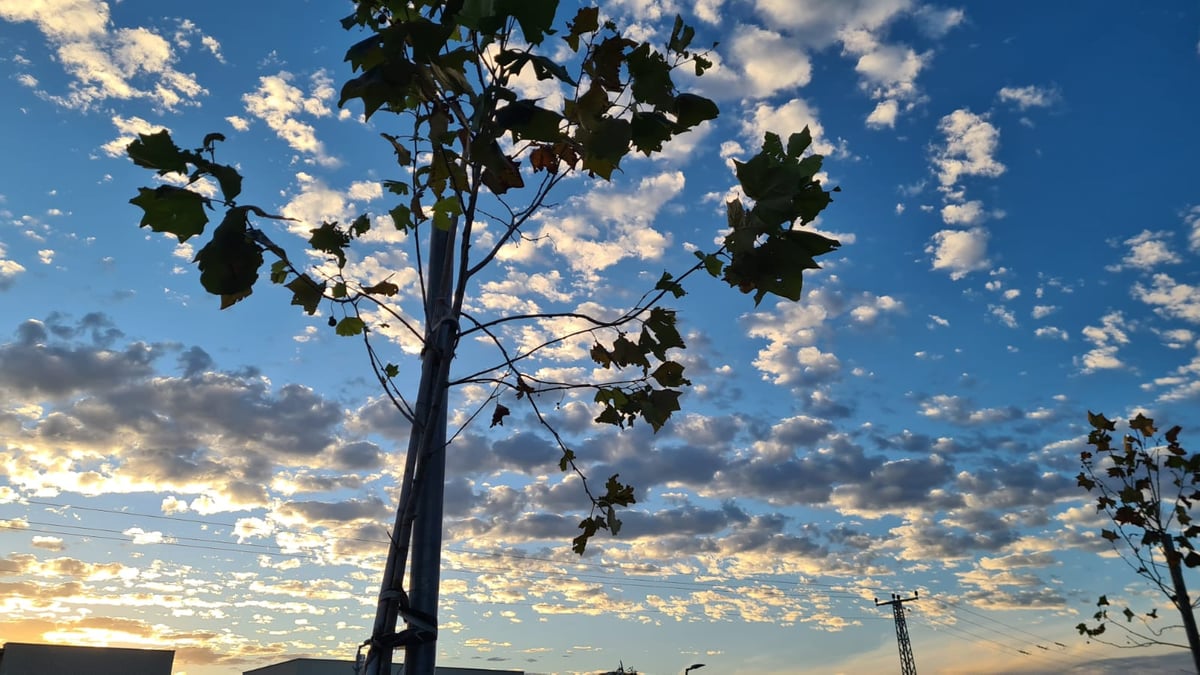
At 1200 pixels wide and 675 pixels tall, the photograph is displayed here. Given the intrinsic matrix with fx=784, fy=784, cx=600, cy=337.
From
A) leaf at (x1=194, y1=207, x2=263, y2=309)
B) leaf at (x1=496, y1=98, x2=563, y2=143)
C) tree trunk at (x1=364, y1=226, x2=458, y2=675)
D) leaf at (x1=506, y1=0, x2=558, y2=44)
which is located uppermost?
leaf at (x1=506, y1=0, x2=558, y2=44)

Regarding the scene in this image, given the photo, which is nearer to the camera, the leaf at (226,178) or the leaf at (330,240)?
the leaf at (226,178)

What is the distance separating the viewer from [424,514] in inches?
85.6

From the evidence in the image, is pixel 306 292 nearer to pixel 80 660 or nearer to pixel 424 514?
pixel 424 514

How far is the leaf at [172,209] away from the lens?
1.65 meters

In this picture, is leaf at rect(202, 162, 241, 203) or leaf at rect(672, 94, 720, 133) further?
leaf at rect(672, 94, 720, 133)

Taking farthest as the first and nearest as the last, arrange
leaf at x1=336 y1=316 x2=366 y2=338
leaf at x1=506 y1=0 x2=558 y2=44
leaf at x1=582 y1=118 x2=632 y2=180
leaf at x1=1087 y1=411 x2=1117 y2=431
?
1. leaf at x1=1087 y1=411 x2=1117 y2=431
2. leaf at x1=336 y1=316 x2=366 y2=338
3. leaf at x1=582 y1=118 x2=632 y2=180
4. leaf at x1=506 y1=0 x2=558 y2=44

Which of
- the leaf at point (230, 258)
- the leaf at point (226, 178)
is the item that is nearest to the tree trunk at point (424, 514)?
the leaf at point (230, 258)

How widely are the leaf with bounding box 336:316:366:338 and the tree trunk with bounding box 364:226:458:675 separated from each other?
0.97ft

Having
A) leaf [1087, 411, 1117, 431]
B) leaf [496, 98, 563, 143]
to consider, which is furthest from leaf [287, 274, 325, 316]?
leaf [1087, 411, 1117, 431]

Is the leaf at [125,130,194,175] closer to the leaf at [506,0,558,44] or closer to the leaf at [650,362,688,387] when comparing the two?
the leaf at [506,0,558,44]

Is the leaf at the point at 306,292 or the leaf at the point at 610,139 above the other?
the leaf at the point at 610,139

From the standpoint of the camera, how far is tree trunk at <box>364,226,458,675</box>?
2.03 metres

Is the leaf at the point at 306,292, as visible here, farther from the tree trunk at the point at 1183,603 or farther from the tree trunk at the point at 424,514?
the tree trunk at the point at 1183,603

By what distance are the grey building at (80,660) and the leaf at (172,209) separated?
157 ft
